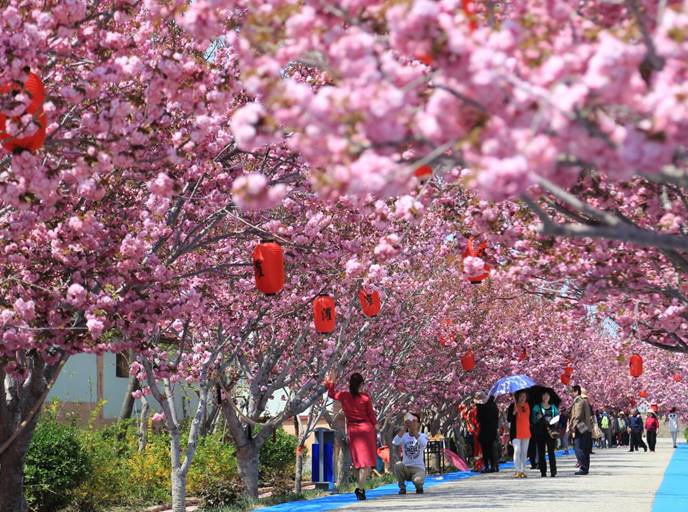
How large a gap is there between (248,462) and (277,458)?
20.5 feet

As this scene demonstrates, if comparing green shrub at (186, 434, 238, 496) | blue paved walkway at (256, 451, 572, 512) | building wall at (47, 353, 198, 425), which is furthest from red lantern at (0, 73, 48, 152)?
building wall at (47, 353, 198, 425)

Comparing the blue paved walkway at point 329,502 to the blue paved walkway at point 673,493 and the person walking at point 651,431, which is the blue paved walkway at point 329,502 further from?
the person walking at point 651,431

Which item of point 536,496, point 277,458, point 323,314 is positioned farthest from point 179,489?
point 277,458

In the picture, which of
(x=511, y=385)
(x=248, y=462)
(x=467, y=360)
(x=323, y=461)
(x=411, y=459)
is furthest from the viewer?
(x=467, y=360)

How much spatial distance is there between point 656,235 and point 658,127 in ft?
3.08

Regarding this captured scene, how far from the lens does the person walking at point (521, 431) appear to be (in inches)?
886

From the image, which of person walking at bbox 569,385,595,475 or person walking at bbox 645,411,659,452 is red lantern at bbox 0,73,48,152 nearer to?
person walking at bbox 569,385,595,475

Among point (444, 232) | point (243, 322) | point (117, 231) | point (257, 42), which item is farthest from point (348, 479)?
point (257, 42)

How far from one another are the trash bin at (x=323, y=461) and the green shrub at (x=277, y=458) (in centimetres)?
364

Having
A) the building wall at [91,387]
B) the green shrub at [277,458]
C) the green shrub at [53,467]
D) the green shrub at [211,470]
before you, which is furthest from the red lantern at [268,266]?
the building wall at [91,387]

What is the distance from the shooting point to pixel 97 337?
977 cm

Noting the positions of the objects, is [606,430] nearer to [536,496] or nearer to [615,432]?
[615,432]

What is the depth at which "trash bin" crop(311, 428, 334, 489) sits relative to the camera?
792 inches

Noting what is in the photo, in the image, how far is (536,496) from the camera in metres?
16.5
